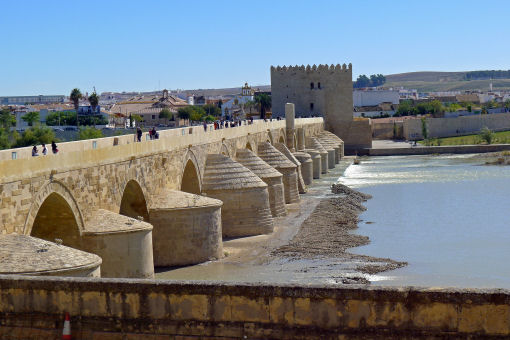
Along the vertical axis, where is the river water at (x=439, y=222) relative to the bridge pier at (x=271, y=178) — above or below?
below

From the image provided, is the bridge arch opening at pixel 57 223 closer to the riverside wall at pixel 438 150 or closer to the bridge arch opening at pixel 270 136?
the bridge arch opening at pixel 270 136

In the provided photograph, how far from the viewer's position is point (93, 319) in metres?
7.40

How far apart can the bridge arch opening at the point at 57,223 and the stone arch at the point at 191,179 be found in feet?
25.1

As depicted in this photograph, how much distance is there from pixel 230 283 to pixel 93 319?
1.30m

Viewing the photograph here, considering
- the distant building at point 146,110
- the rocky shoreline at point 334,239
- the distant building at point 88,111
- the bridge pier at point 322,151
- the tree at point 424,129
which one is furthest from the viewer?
the distant building at point 146,110

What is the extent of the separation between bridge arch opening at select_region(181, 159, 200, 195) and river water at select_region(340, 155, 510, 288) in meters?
4.49

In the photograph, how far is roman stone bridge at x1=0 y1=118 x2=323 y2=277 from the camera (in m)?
12.7

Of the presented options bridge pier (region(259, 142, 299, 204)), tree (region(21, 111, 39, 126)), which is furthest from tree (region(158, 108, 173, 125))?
bridge pier (region(259, 142, 299, 204))

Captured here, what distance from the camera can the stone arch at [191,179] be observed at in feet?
72.1

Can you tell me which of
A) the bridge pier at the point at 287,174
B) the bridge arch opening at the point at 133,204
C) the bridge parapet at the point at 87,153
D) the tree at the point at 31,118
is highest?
the bridge parapet at the point at 87,153

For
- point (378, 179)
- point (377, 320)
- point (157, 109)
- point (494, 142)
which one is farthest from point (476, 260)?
point (157, 109)

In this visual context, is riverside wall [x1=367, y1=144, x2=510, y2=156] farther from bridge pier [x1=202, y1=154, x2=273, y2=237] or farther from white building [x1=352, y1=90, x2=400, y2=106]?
white building [x1=352, y1=90, x2=400, y2=106]

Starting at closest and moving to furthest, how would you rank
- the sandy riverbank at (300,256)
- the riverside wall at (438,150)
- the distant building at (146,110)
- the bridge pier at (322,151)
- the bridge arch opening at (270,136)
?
1. the sandy riverbank at (300,256)
2. the bridge arch opening at (270,136)
3. the bridge pier at (322,151)
4. the riverside wall at (438,150)
5. the distant building at (146,110)

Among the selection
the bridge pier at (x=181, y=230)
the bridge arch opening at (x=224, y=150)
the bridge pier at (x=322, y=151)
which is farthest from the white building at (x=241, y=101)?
the bridge pier at (x=181, y=230)
